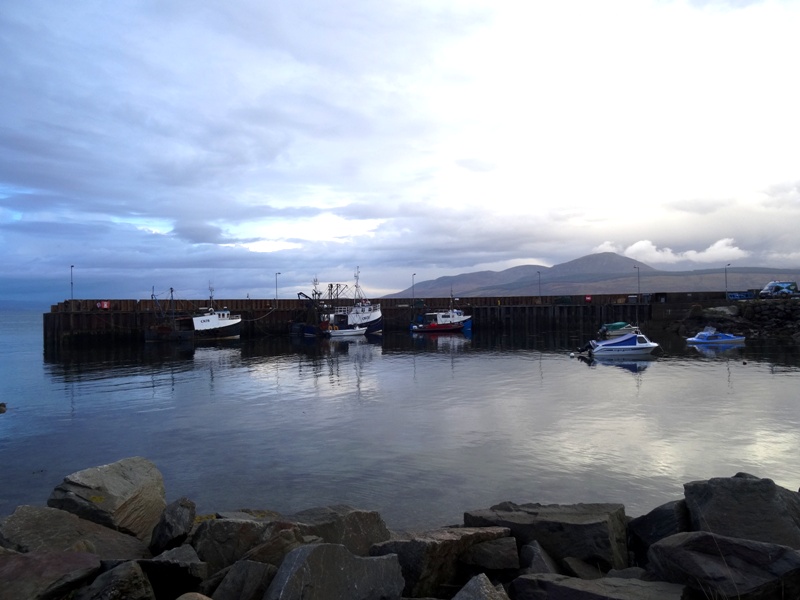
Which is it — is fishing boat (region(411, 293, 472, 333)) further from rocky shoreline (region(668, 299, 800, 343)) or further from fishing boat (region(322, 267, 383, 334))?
rocky shoreline (region(668, 299, 800, 343))

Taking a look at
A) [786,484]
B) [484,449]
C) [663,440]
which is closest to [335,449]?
[484,449]

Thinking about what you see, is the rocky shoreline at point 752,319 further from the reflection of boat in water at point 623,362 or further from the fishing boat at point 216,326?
the fishing boat at point 216,326

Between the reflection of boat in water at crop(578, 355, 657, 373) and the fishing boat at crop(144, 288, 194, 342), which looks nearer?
the reflection of boat in water at crop(578, 355, 657, 373)

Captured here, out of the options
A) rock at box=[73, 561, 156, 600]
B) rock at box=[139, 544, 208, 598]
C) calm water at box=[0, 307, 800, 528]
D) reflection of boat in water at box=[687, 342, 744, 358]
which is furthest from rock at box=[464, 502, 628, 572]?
reflection of boat in water at box=[687, 342, 744, 358]

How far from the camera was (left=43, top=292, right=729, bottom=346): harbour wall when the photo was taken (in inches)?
3287

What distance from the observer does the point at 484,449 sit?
19.5 m

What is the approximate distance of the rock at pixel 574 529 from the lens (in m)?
9.38

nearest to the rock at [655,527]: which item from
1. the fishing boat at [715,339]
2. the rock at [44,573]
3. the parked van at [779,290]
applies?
the rock at [44,573]

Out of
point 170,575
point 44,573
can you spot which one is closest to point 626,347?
point 170,575

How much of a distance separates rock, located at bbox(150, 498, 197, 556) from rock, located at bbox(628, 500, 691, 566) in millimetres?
7574

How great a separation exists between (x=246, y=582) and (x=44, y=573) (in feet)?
8.79

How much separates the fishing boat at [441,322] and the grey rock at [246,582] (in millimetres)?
89430

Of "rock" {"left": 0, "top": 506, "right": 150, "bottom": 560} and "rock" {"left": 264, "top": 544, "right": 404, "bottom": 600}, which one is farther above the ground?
"rock" {"left": 264, "top": 544, "right": 404, "bottom": 600}

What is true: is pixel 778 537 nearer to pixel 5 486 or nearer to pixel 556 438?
pixel 556 438
